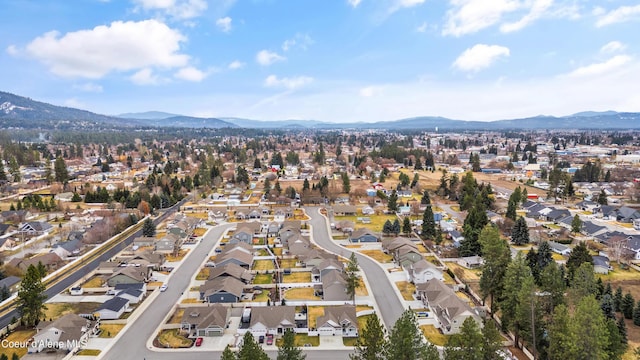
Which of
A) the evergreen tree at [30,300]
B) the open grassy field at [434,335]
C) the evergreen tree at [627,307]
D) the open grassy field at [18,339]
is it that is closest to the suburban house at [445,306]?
the open grassy field at [434,335]

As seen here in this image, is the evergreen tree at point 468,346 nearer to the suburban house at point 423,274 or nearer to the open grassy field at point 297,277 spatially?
the suburban house at point 423,274

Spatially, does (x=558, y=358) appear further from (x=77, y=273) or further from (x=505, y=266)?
(x=77, y=273)

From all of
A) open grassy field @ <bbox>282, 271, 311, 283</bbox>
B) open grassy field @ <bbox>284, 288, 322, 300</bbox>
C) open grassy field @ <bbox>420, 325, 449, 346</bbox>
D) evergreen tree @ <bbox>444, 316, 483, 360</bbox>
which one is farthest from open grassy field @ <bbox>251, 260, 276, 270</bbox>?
evergreen tree @ <bbox>444, 316, 483, 360</bbox>

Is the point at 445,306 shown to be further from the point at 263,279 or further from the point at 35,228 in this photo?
the point at 35,228

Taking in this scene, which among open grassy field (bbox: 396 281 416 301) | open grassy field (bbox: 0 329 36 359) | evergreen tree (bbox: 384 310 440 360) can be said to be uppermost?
evergreen tree (bbox: 384 310 440 360)

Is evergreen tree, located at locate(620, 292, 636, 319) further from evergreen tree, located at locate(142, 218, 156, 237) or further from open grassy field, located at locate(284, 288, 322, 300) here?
evergreen tree, located at locate(142, 218, 156, 237)

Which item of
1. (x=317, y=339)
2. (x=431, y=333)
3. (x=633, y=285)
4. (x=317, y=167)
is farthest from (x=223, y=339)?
(x=317, y=167)

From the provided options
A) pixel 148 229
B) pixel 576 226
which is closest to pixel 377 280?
pixel 148 229
